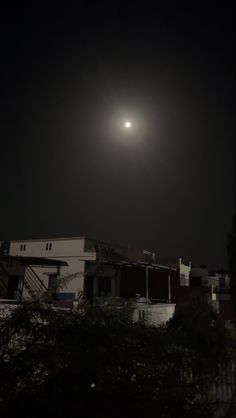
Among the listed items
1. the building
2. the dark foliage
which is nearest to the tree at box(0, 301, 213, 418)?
the dark foliage

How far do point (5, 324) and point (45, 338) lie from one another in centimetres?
45

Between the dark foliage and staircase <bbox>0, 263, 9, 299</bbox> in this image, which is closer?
the dark foliage

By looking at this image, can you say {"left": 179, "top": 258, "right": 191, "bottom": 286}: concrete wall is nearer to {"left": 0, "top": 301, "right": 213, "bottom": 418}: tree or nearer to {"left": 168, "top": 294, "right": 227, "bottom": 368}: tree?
{"left": 168, "top": 294, "right": 227, "bottom": 368}: tree

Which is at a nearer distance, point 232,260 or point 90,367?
point 90,367

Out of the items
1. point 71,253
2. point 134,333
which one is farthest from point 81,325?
point 71,253

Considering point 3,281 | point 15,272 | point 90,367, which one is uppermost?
point 15,272

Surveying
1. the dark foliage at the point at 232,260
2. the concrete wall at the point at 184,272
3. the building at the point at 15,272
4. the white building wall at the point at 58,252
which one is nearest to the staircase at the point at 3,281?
the building at the point at 15,272

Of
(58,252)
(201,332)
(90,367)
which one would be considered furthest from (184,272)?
(90,367)

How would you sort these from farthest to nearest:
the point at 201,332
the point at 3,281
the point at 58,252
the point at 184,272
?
1. the point at 184,272
2. the point at 58,252
3. the point at 3,281
4. the point at 201,332

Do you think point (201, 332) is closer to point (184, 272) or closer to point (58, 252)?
point (58, 252)

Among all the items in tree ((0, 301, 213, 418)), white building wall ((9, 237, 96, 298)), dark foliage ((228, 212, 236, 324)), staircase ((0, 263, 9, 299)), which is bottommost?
tree ((0, 301, 213, 418))

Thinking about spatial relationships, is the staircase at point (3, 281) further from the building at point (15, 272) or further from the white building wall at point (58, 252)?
the white building wall at point (58, 252)

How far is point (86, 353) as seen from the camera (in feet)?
13.5

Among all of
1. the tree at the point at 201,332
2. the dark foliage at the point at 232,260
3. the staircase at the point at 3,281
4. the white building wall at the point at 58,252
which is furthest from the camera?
the white building wall at the point at 58,252
